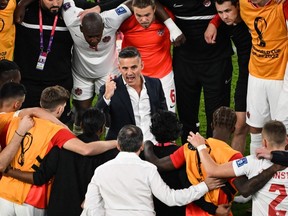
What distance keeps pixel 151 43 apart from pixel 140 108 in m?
1.46

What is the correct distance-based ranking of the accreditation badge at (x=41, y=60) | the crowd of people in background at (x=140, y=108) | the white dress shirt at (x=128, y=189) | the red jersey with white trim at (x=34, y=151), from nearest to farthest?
the white dress shirt at (x=128, y=189) → the crowd of people in background at (x=140, y=108) → the red jersey with white trim at (x=34, y=151) → the accreditation badge at (x=41, y=60)

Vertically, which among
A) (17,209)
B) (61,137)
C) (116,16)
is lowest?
(17,209)

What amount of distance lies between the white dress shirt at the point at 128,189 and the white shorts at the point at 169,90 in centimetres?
280

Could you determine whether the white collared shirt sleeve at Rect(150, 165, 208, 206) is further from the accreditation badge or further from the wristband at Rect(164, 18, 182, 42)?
the accreditation badge

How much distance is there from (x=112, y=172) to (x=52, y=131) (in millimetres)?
789

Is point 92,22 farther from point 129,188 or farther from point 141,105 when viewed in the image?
point 129,188

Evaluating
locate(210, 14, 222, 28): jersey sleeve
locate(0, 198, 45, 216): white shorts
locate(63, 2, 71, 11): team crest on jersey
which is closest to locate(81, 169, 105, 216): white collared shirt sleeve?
locate(0, 198, 45, 216): white shorts

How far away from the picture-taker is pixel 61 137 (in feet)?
18.4

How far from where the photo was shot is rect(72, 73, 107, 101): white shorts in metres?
8.31

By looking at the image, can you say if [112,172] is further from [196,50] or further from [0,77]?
[196,50]

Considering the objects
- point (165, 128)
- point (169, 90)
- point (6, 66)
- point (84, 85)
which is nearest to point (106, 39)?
point (84, 85)

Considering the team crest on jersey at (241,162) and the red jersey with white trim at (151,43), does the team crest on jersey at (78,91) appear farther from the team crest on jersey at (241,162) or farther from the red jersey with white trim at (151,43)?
the team crest on jersey at (241,162)

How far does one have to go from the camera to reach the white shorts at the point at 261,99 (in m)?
7.12

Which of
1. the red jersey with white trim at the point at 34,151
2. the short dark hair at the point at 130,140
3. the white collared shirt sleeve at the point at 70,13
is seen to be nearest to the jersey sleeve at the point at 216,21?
the white collared shirt sleeve at the point at 70,13
